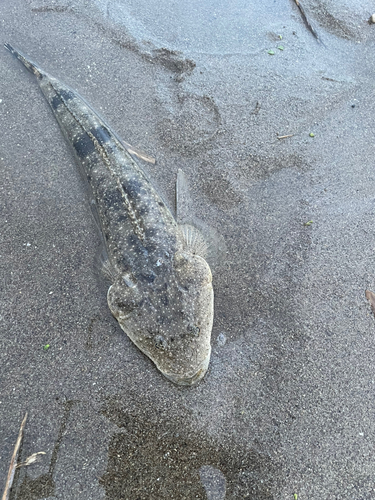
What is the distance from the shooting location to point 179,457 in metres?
2.54

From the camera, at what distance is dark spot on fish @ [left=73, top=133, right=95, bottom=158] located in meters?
3.77

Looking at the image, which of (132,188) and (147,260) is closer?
(147,260)

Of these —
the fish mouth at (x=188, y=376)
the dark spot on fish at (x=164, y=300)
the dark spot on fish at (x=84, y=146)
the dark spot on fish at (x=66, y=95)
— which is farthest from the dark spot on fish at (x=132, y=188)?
the fish mouth at (x=188, y=376)

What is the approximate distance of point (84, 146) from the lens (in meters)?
3.81

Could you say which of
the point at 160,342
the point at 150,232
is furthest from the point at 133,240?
the point at 160,342

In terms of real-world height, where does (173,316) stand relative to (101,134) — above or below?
below

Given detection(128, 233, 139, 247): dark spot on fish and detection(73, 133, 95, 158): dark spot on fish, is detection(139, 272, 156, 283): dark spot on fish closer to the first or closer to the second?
detection(128, 233, 139, 247): dark spot on fish

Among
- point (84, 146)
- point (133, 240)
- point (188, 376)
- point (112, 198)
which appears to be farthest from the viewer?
point (84, 146)

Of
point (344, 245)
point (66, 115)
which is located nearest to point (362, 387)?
point (344, 245)

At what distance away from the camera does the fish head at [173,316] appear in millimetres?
2668

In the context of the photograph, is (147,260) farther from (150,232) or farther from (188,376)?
(188,376)

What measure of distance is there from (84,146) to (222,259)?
1.92 meters

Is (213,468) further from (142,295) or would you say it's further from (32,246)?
(32,246)

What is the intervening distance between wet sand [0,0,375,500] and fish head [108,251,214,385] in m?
0.19
